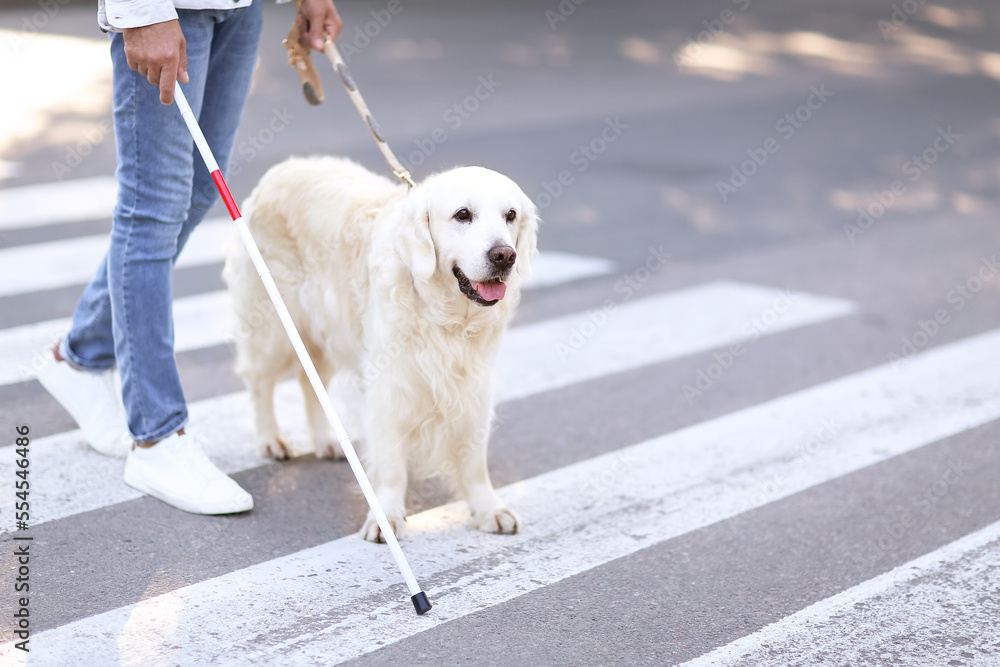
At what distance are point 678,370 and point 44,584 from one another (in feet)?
10.1

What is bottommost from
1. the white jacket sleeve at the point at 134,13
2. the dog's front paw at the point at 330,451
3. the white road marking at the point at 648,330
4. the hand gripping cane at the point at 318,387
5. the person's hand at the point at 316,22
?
the white road marking at the point at 648,330

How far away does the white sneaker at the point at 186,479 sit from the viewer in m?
3.58

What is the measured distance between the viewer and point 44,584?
3098mm

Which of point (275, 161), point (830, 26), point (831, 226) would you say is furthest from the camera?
point (830, 26)

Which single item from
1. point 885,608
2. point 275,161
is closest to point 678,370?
point 885,608

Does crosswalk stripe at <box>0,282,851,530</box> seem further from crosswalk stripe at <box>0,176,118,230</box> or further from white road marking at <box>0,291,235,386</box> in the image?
crosswalk stripe at <box>0,176,118,230</box>

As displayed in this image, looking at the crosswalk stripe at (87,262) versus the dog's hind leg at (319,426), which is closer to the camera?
the dog's hind leg at (319,426)

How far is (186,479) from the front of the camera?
11.8 ft

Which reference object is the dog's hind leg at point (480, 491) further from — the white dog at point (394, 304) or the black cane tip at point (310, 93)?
the black cane tip at point (310, 93)

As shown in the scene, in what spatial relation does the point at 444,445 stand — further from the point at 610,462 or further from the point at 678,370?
the point at 678,370

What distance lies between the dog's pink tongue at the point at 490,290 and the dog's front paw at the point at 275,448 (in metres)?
1.21

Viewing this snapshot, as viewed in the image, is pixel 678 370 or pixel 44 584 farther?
pixel 678 370

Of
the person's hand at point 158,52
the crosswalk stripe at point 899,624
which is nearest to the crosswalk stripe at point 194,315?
the person's hand at point 158,52

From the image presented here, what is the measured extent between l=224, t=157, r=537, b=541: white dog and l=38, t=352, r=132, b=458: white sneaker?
0.48m
